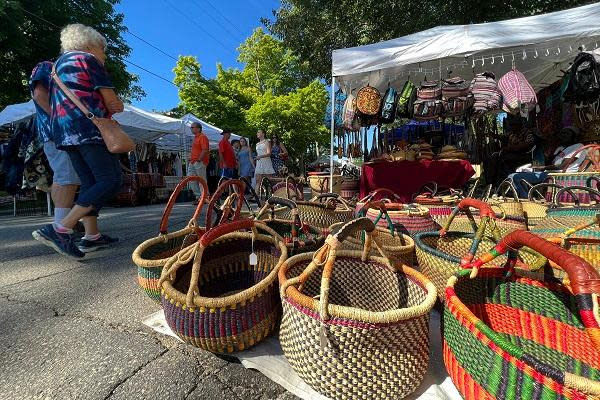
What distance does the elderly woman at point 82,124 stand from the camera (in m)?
2.22

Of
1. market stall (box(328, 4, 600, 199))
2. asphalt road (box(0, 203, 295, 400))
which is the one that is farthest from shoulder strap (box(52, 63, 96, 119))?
market stall (box(328, 4, 600, 199))

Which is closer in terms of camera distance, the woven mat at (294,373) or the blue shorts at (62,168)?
the woven mat at (294,373)

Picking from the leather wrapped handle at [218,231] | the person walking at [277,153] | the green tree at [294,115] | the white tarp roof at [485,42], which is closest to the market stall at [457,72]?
the white tarp roof at [485,42]

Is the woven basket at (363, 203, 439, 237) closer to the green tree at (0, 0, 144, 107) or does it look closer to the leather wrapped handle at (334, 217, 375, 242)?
the leather wrapped handle at (334, 217, 375, 242)

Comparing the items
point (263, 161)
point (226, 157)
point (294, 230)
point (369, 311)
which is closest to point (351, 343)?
point (369, 311)

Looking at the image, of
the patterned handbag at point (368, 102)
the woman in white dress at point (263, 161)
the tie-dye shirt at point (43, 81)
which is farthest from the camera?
the woman in white dress at point (263, 161)

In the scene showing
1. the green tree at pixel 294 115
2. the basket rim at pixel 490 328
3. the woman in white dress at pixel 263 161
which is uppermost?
the green tree at pixel 294 115

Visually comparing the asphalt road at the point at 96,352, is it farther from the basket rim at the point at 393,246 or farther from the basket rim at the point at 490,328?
the basket rim at the point at 393,246

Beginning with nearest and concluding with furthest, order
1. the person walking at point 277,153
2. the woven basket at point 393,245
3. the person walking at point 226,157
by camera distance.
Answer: the woven basket at point 393,245 → the person walking at point 226,157 → the person walking at point 277,153

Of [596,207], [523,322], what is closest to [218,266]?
[523,322]

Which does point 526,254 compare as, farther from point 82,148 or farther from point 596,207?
point 82,148

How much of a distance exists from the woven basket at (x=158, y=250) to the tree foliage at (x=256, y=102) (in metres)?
17.8

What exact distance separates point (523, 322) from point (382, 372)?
65cm

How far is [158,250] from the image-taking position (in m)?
1.69
